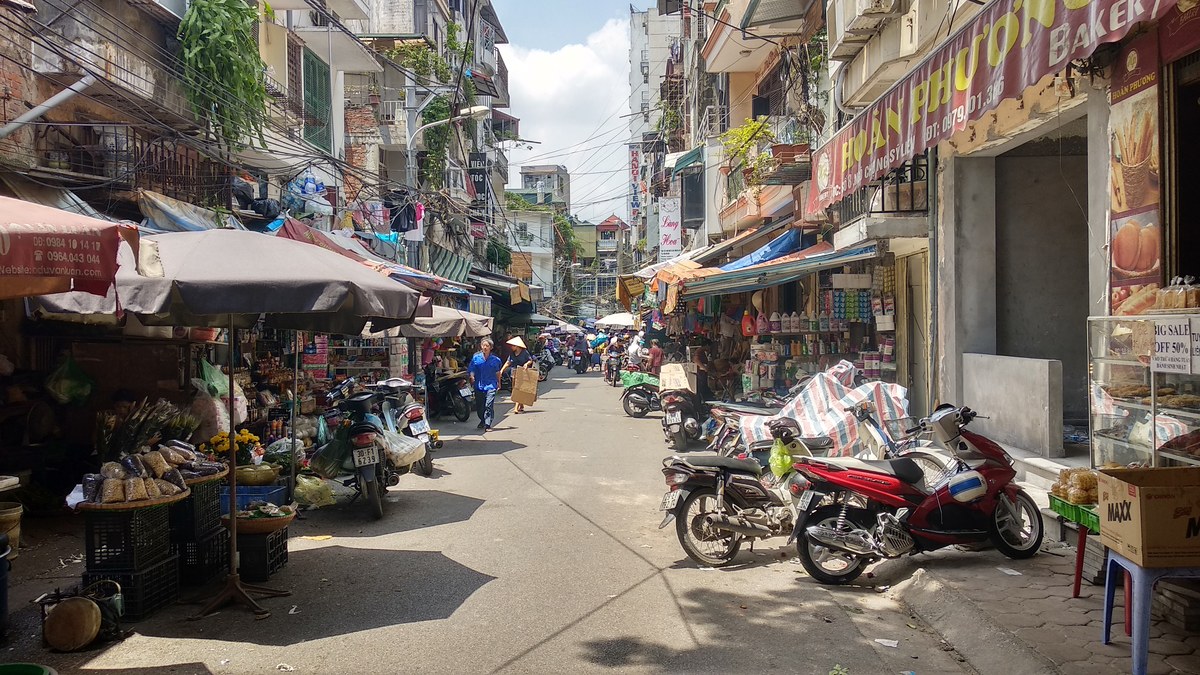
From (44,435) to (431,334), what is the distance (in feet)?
22.7

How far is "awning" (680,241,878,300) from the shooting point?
11812 millimetres

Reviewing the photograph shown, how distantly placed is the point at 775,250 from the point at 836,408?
20.2 ft

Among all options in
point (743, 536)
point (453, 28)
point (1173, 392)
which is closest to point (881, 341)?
point (743, 536)

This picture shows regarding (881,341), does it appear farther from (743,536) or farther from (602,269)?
(602,269)

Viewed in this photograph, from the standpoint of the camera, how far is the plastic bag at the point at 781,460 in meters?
8.96

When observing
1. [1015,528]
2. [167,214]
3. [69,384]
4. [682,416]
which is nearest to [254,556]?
[69,384]

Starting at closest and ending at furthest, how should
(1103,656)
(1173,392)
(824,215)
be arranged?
(1103,656), (1173,392), (824,215)

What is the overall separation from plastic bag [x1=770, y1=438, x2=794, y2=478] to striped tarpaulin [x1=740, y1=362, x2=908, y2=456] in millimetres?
534

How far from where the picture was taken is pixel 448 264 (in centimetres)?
2783

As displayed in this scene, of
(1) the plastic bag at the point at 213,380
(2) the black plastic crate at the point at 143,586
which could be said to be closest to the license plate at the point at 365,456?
(1) the plastic bag at the point at 213,380

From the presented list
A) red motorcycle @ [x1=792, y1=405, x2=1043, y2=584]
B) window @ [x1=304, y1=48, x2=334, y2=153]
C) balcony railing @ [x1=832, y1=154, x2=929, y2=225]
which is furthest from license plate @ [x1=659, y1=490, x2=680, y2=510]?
window @ [x1=304, y1=48, x2=334, y2=153]

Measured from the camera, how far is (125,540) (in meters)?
5.43

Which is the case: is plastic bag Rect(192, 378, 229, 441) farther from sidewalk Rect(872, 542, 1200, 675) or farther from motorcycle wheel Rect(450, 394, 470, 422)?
motorcycle wheel Rect(450, 394, 470, 422)

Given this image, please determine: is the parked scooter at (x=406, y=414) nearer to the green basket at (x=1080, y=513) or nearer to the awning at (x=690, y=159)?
the green basket at (x=1080, y=513)
